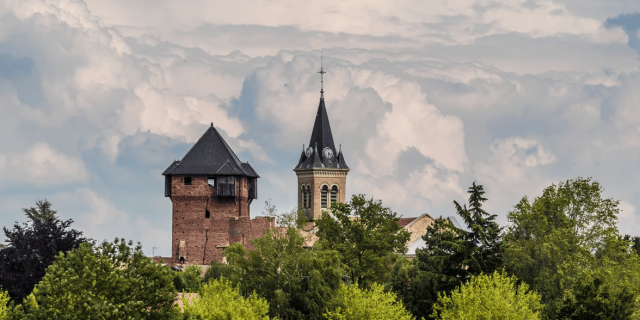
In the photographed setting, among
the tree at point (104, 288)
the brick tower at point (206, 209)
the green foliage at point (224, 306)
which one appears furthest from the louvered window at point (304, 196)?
the tree at point (104, 288)

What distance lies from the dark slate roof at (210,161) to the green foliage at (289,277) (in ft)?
123

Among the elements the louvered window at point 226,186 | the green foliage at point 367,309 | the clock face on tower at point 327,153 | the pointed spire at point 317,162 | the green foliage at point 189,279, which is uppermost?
the clock face on tower at point 327,153

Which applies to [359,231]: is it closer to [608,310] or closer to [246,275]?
[246,275]

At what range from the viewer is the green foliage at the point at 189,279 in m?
75.4

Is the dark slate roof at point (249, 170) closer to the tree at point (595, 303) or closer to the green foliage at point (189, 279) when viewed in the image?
the green foliage at point (189, 279)

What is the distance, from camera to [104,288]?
41312 mm

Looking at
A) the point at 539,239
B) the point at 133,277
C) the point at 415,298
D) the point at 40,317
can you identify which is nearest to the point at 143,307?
the point at 133,277

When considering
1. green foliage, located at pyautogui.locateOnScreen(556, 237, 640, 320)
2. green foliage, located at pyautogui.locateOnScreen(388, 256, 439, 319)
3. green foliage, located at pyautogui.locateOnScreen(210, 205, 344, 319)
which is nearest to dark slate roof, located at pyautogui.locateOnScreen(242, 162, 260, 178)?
green foliage, located at pyautogui.locateOnScreen(388, 256, 439, 319)

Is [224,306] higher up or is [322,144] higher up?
[322,144]

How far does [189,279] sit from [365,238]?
2197 cm

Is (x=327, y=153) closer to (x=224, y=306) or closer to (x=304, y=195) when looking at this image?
(x=304, y=195)

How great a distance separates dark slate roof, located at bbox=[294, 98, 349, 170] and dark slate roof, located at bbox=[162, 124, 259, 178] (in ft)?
89.4

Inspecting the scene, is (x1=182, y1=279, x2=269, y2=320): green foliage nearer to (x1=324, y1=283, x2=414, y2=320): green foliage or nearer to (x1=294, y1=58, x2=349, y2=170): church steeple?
(x1=324, y1=283, x2=414, y2=320): green foliage

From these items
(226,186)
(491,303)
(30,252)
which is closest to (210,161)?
(226,186)
